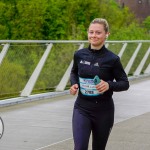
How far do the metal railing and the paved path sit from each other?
1.42 feet

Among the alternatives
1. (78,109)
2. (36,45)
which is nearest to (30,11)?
(36,45)

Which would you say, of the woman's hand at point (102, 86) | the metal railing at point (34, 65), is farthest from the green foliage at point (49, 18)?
the woman's hand at point (102, 86)

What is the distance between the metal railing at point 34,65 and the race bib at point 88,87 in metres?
6.14

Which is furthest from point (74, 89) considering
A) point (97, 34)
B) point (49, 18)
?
point (49, 18)

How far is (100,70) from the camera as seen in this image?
19.6 feet

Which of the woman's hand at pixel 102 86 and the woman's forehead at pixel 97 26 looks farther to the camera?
the woman's forehead at pixel 97 26

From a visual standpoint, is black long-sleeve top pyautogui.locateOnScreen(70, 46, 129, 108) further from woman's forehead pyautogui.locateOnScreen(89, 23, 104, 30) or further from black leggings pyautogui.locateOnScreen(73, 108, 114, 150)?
woman's forehead pyautogui.locateOnScreen(89, 23, 104, 30)

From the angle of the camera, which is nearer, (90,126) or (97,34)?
(97,34)

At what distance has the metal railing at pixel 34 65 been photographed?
1248cm

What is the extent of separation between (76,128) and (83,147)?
0.66ft

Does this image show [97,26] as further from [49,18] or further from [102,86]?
[49,18]

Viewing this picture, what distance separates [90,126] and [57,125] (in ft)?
14.4

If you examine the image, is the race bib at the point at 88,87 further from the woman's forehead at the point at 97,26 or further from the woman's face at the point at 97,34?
the woman's forehead at the point at 97,26

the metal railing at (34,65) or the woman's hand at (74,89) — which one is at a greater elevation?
the woman's hand at (74,89)
